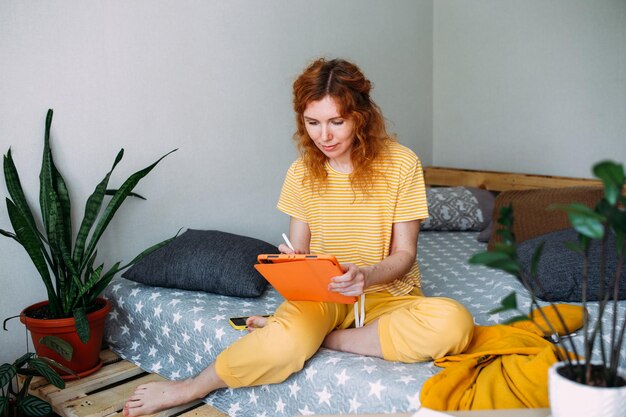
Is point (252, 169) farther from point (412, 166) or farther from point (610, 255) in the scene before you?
point (610, 255)

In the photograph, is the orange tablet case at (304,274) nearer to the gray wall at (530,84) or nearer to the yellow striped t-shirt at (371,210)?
the yellow striped t-shirt at (371,210)

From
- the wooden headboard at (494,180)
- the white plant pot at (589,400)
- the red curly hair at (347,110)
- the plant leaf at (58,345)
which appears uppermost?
the red curly hair at (347,110)

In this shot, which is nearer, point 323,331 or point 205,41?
point 323,331

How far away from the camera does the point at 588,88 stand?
9.79 ft

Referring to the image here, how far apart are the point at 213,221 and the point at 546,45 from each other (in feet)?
6.23

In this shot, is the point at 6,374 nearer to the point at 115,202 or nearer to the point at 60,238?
the point at 60,238

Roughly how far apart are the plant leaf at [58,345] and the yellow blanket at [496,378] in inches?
42.3

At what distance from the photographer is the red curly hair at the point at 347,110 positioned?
1673 mm

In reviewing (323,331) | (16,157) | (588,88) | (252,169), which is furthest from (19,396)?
(588,88)

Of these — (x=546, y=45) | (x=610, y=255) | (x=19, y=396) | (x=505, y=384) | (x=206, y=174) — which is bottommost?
(x=19, y=396)

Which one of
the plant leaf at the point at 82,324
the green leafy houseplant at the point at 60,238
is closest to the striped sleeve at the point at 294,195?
the green leafy houseplant at the point at 60,238

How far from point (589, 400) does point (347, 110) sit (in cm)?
106

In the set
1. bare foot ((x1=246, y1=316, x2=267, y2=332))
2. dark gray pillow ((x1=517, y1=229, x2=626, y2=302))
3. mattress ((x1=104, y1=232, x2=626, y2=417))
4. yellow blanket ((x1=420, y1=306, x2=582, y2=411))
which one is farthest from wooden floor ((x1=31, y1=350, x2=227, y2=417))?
dark gray pillow ((x1=517, y1=229, x2=626, y2=302))

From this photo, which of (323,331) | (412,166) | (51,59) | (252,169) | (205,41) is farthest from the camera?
(252,169)
